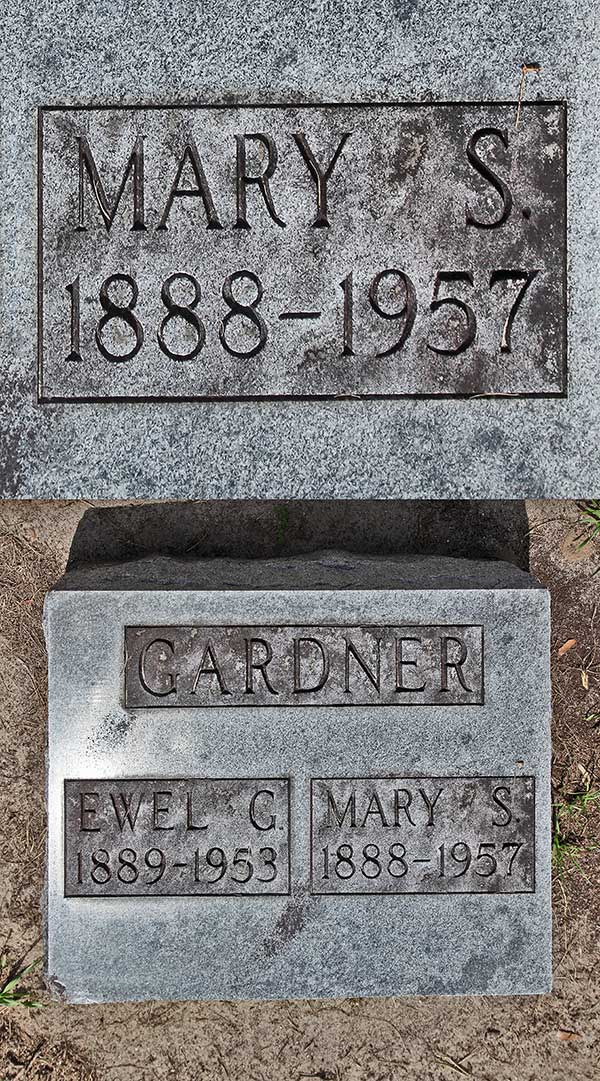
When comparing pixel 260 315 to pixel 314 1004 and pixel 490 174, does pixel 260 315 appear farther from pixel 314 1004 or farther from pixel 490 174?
pixel 314 1004

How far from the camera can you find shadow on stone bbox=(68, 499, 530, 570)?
291 cm

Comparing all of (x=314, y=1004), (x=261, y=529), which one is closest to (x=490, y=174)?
(x=261, y=529)

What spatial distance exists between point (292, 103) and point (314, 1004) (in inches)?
114

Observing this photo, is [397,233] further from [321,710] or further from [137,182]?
[321,710]

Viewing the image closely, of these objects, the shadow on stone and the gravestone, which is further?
the shadow on stone

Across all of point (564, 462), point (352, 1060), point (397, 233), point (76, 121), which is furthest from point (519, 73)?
point (352, 1060)

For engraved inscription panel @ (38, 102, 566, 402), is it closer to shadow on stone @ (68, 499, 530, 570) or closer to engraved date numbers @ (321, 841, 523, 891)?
shadow on stone @ (68, 499, 530, 570)

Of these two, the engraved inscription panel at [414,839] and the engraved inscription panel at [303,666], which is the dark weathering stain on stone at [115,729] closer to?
the engraved inscription panel at [303,666]

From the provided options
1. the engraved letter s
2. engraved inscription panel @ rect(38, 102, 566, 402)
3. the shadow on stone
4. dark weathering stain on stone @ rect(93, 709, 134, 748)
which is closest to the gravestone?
dark weathering stain on stone @ rect(93, 709, 134, 748)

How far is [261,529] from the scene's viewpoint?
291 cm

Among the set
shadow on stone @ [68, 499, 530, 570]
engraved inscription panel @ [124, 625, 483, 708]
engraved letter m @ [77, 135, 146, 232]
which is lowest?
engraved inscription panel @ [124, 625, 483, 708]

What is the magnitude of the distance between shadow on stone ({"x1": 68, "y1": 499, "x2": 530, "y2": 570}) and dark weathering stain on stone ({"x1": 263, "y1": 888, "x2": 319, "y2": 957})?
1080mm

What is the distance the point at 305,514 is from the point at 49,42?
1.65 meters

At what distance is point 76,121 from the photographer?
2619 millimetres
